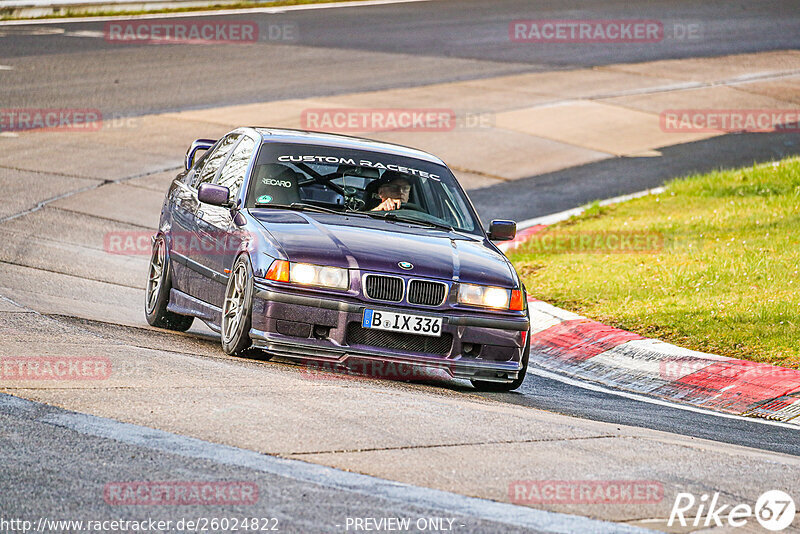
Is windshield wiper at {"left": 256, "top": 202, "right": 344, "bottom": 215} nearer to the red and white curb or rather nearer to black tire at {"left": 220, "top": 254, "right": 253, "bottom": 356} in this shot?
black tire at {"left": 220, "top": 254, "right": 253, "bottom": 356}

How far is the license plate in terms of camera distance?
801 centimetres

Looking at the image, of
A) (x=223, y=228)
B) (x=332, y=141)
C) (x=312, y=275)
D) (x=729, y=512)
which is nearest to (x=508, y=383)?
(x=312, y=275)

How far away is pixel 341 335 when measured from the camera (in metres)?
8.00

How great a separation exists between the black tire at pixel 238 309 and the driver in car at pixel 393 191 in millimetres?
1288

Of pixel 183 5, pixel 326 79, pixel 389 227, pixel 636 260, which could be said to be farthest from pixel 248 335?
pixel 183 5

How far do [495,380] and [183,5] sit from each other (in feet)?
88.8

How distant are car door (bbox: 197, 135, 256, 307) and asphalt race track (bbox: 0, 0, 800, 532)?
1.61 feet

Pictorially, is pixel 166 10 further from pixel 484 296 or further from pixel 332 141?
pixel 484 296

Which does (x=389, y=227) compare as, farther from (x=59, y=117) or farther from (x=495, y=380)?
(x=59, y=117)

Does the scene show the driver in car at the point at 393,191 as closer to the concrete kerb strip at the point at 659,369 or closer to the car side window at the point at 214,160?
the car side window at the point at 214,160

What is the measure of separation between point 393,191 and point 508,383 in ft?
5.66

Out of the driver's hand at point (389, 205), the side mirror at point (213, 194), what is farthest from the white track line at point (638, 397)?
the side mirror at point (213, 194)

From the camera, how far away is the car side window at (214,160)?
10.1m

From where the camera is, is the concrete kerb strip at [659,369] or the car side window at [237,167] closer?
the concrete kerb strip at [659,369]
